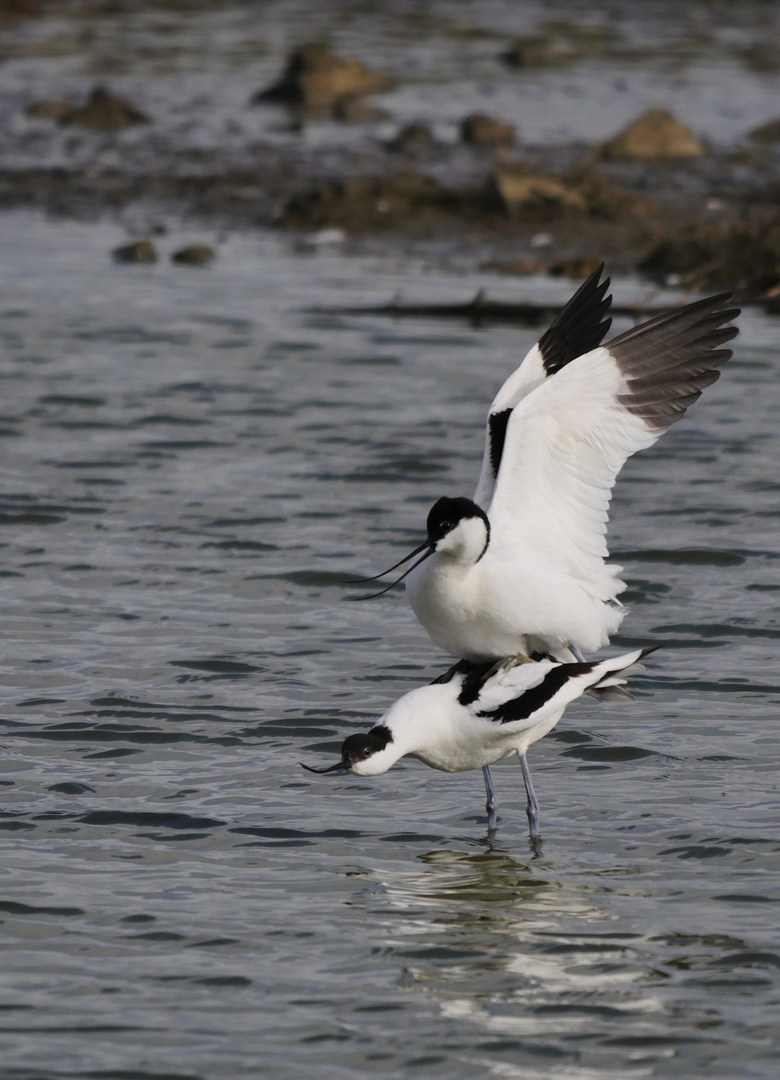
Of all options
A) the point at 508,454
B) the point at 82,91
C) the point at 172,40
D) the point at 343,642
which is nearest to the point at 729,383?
the point at 343,642

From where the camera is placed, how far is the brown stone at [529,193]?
16.9 m

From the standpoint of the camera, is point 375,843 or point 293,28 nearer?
point 375,843

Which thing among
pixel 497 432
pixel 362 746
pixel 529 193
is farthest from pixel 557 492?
pixel 529 193

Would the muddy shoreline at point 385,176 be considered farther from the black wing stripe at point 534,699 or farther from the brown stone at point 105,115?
the black wing stripe at point 534,699

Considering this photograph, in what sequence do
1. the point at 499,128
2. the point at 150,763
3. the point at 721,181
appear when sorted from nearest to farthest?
the point at 150,763 < the point at 721,181 < the point at 499,128

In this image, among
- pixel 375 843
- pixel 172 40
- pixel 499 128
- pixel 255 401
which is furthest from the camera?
pixel 172 40

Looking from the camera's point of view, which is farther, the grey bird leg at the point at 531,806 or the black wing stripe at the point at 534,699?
the grey bird leg at the point at 531,806

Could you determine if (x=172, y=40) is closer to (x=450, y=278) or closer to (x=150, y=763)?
(x=450, y=278)

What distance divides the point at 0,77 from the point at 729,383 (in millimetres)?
14110

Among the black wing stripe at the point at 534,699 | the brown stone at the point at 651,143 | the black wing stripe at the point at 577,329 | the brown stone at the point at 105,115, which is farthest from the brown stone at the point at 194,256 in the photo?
the black wing stripe at the point at 534,699

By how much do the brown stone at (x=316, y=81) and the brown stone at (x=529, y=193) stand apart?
223 inches

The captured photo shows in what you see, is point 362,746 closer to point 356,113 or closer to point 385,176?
point 385,176

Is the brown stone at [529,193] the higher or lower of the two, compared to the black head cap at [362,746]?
lower

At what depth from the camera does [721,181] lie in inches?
720
